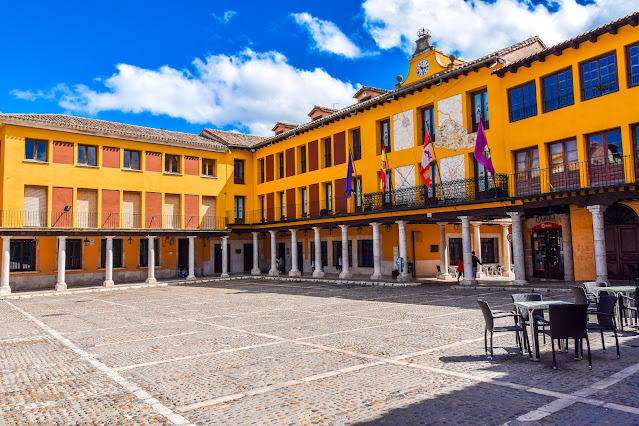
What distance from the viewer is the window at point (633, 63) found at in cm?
1714

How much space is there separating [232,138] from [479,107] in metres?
23.0

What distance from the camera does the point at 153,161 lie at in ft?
111

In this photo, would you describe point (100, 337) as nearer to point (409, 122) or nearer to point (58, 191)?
point (409, 122)

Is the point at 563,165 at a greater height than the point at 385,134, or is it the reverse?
the point at 385,134

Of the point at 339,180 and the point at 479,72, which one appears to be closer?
the point at 479,72

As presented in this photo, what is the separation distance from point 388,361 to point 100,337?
7183 mm

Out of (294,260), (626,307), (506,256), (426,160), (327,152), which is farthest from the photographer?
(294,260)

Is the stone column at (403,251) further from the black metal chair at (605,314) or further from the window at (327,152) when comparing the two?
the black metal chair at (605,314)

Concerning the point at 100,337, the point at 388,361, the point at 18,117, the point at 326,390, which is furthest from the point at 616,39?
the point at 18,117

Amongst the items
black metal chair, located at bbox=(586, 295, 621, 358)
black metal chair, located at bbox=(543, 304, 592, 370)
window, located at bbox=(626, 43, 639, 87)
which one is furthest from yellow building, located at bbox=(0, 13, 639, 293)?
black metal chair, located at bbox=(543, 304, 592, 370)

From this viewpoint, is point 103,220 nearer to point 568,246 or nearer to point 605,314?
point 568,246

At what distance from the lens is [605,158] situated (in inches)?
715

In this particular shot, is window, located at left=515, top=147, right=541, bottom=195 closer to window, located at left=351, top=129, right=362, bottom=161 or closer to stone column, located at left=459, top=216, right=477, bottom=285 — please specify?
stone column, located at left=459, top=216, right=477, bottom=285

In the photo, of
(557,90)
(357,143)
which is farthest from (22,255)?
(557,90)
